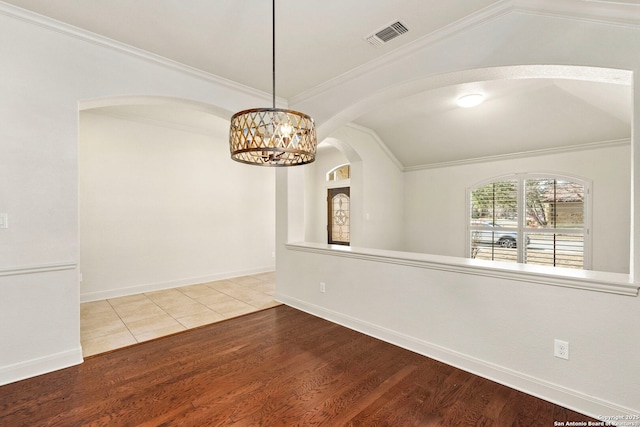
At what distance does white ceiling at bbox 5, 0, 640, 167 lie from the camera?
219 cm

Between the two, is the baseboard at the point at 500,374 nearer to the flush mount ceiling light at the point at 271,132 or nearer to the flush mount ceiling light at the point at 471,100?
the flush mount ceiling light at the point at 271,132

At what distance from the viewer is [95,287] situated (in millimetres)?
4219

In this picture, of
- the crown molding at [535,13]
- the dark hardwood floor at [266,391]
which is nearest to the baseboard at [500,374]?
the dark hardwood floor at [266,391]

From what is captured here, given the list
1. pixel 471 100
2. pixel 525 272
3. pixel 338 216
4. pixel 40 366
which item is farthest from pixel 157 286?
pixel 471 100

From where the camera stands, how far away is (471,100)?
387cm

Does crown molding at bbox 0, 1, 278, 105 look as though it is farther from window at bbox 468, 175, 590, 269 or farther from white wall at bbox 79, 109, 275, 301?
window at bbox 468, 175, 590, 269

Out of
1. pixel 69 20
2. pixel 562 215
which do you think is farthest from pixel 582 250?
pixel 69 20

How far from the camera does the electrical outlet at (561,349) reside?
196 cm

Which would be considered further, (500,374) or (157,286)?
(157,286)

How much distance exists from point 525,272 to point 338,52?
8.09 feet

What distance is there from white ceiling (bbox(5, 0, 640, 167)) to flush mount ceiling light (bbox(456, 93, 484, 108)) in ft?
0.37

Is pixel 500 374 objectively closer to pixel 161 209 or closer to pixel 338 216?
pixel 161 209

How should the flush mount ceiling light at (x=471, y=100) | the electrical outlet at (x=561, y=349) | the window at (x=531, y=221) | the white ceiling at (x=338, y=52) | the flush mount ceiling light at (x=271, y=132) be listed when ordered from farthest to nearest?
the window at (x=531, y=221), the flush mount ceiling light at (x=471, y=100), the white ceiling at (x=338, y=52), the electrical outlet at (x=561, y=349), the flush mount ceiling light at (x=271, y=132)

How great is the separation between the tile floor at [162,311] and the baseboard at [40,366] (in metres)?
0.18
